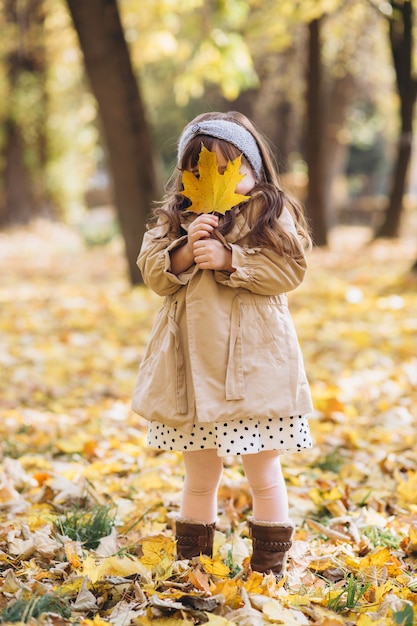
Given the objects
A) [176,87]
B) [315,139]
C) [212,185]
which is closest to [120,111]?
[176,87]

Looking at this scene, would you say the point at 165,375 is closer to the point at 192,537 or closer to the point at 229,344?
the point at 229,344

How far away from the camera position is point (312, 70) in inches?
428

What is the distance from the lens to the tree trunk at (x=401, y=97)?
8578 millimetres

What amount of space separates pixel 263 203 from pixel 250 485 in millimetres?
907

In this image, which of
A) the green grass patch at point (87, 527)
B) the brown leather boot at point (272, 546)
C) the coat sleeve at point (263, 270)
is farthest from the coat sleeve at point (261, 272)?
the green grass patch at point (87, 527)

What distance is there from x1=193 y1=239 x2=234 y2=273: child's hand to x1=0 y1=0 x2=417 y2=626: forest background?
24.2 inches

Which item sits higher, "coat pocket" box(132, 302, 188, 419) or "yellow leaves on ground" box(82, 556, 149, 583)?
"coat pocket" box(132, 302, 188, 419)

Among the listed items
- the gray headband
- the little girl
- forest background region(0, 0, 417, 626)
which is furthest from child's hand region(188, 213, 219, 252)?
forest background region(0, 0, 417, 626)

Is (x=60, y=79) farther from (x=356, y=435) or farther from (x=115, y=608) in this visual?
(x=115, y=608)

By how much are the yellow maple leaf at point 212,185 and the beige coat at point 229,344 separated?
11 centimetres

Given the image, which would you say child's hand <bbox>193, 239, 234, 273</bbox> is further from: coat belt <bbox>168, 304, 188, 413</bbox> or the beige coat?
coat belt <bbox>168, 304, 188, 413</bbox>

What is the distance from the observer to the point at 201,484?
7.54 ft

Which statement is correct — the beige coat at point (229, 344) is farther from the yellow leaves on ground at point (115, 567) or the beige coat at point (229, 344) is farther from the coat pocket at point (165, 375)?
the yellow leaves on ground at point (115, 567)

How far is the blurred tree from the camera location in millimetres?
16188
